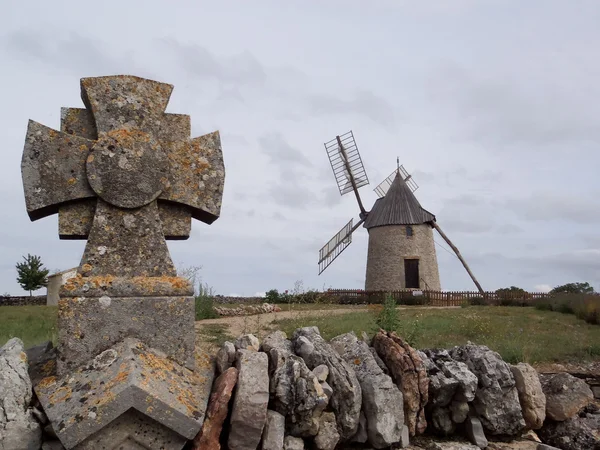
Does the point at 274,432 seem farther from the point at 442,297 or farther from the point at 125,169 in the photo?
the point at 442,297

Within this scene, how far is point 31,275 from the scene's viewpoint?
3469cm

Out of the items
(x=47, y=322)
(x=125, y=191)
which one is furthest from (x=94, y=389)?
(x=47, y=322)

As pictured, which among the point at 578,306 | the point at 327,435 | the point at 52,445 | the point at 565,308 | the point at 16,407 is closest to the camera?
the point at 52,445

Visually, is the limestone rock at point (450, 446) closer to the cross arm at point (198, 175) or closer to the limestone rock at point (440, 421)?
the limestone rock at point (440, 421)

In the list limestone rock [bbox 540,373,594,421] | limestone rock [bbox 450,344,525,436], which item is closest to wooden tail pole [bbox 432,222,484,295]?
limestone rock [bbox 540,373,594,421]

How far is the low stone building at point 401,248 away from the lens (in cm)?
3095

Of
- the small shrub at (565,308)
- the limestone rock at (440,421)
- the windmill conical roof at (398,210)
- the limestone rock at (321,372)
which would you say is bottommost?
the limestone rock at (440,421)

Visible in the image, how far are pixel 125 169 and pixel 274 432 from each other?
7.90ft

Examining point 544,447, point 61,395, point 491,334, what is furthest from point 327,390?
point 491,334

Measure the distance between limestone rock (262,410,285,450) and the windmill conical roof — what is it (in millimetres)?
27743

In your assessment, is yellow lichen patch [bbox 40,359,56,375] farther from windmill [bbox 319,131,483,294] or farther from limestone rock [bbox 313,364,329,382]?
windmill [bbox 319,131,483,294]

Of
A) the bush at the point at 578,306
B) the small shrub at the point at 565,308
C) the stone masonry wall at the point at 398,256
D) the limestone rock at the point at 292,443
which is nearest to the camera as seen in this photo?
the limestone rock at the point at 292,443

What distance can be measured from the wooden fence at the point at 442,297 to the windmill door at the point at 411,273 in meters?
1.25

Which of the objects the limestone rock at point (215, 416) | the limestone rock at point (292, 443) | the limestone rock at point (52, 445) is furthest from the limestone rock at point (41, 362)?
the limestone rock at point (292, 443)
